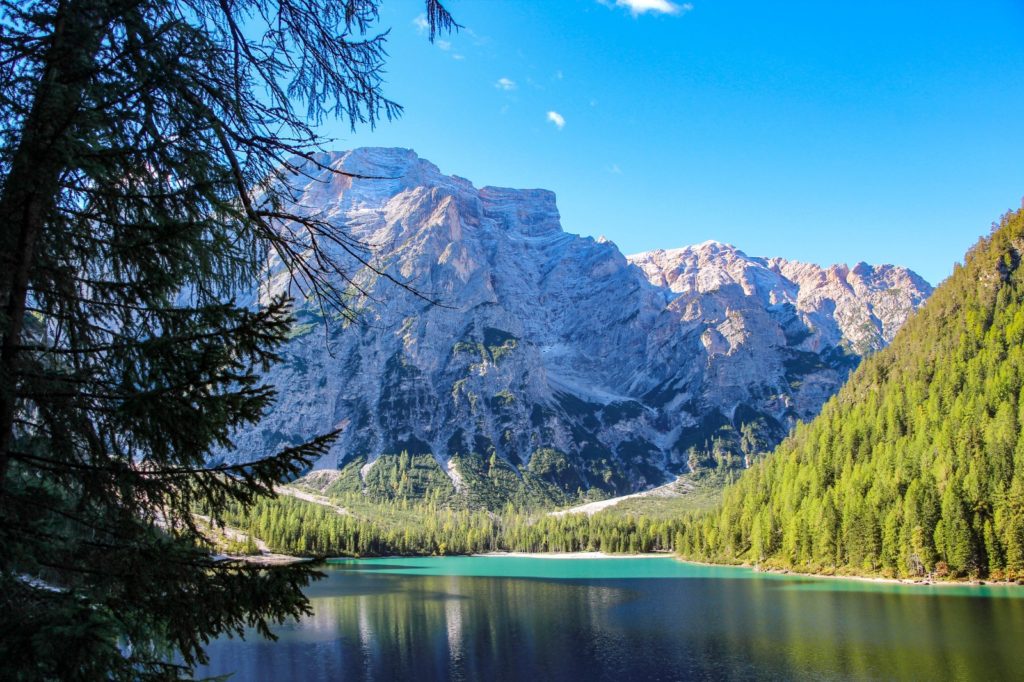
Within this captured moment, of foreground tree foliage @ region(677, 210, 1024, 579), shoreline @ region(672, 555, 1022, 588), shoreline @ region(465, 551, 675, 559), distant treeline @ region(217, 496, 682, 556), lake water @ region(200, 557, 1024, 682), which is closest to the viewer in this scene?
lake water @ region(200, 557, 1024, 682)

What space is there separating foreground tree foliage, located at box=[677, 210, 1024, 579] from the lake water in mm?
9614

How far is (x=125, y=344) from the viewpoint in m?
4.26

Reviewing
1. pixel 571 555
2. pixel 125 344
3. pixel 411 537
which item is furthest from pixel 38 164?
pixel 411 537

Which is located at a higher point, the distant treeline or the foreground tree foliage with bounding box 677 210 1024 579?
the foreground tree foliage with bounding box 677 210 1024 579

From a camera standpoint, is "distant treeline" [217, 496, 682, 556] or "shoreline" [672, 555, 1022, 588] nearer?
"shoreline" [672, 555, 1022, 588]

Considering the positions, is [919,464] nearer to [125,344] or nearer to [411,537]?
[125,344]

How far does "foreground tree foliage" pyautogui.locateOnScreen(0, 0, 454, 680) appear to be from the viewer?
12.9ft

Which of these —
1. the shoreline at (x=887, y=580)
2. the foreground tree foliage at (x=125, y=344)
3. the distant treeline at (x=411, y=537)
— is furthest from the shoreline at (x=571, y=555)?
the foreground tree foliage at (x=125, y=344)

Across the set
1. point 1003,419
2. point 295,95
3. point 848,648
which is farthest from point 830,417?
point 295,95

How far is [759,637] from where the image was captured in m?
50.7

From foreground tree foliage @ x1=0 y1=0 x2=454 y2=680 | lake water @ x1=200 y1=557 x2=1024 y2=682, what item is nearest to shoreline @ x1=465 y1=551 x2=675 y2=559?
lake water @ x1=200 y1=557 x2=1024 y2=682

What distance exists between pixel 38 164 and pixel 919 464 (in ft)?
395

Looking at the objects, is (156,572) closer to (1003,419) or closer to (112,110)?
(112,110)

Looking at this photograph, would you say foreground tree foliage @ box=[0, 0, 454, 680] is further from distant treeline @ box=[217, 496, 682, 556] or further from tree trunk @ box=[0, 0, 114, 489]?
distant treeline @ box=[217, 496, 682, 556]
